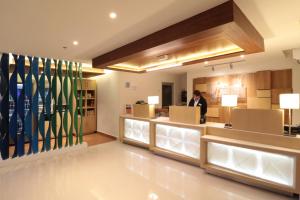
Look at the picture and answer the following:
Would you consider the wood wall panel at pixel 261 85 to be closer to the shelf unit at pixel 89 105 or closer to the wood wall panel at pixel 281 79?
the wood wall panel at pixel 281 79

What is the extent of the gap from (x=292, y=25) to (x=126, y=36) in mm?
2981

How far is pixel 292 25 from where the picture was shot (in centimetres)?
290

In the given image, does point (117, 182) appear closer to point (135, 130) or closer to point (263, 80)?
point (135, 130)

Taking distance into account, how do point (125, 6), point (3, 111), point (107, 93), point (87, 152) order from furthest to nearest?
point (107, 93) → point (87, 152) → point (3, 111) → point (125, 6)

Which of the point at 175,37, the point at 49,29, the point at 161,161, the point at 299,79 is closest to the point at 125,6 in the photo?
the point at 175,37

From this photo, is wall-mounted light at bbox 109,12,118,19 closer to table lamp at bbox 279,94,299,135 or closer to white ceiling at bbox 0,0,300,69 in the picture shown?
white ceiling at bbox 0,0,300,69

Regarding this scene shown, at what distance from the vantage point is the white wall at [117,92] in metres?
6.21

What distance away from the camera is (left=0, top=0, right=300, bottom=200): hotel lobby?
2389 mm

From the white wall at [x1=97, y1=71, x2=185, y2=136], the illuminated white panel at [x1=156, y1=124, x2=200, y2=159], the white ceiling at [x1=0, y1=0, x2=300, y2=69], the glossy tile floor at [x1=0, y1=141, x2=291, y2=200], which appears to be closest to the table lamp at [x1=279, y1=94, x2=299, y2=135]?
the white ceiling at [x1=0, y1=0, x2=300, y2=69]

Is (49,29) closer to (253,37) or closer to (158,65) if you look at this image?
(158,65)

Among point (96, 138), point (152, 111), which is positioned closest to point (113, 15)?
point (152, 111)

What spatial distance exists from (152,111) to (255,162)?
2955mm

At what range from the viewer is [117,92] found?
6164 mm

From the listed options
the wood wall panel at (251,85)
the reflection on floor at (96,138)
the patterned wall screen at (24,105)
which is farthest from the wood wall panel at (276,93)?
the patterned wall screen at (24,105)
